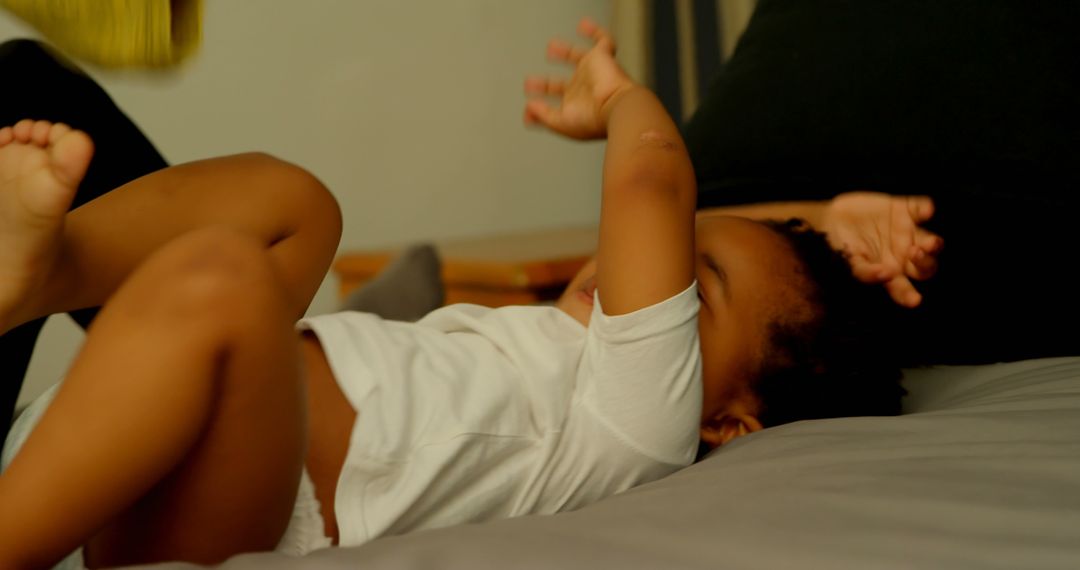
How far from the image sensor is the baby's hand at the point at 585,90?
1.00 m

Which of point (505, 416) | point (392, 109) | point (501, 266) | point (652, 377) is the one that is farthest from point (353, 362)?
point (392, 109)

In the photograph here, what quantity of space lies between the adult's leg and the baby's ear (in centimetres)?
61

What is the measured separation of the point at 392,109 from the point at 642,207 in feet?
4.72

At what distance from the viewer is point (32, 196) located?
0.60 metres

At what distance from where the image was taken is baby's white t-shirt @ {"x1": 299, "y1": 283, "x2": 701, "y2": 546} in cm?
74


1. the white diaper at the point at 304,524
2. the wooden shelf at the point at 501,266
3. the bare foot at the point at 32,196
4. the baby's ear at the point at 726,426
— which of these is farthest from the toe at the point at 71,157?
the wooden shelf at the point at 501,266

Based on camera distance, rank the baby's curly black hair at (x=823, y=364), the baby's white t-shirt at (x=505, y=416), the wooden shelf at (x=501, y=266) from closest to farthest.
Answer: the baby's white t-shirt at (x=505, y=416)
the baby's curly black hair at (x=823, y=364)
the wooden shelf at (x=501, y=266)

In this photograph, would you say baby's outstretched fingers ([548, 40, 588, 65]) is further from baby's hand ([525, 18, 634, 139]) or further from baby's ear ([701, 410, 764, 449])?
baby's ear ([701, 410, 764, 449])

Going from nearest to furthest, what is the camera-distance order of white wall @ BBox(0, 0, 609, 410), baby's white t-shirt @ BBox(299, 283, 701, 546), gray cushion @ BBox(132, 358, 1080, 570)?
1. gray cushion @ BBox(132, 358, 1080, 570)
2. baby's white t-shirt @ BBox(299, 283, 701, 546)
3. white wall @ BBox(0, 0, 609, 410)

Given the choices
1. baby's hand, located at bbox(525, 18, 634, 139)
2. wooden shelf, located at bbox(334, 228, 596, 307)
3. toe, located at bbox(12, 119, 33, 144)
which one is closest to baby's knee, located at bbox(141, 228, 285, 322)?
toe, located at bbox(12, 119, 33, 144)

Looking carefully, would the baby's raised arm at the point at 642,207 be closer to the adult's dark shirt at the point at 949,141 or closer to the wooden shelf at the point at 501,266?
the adult's dark shirt at the point at 949,141

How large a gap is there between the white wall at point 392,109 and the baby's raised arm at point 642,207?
981mm

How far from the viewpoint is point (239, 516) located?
62 centimetres

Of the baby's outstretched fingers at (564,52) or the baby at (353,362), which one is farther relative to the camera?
the baby's outstretched fingers at (564,52)
